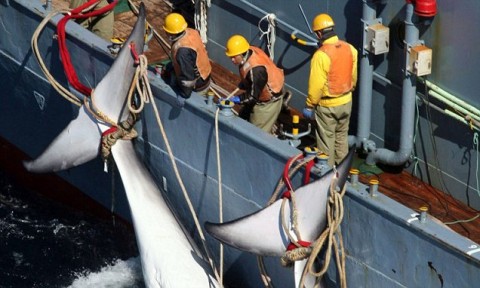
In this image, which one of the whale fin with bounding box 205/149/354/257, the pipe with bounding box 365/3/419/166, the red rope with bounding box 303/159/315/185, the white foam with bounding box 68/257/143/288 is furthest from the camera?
the white foam with bounding box 68/257/143/288

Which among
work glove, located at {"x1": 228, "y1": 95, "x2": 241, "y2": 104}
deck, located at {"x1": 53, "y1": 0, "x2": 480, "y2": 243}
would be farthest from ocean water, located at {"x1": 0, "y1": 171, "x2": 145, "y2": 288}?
work glove, located at {"x1": 228, "y1": 95, "x2": 241, "y2": 104}

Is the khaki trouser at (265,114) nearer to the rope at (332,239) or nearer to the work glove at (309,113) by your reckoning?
the work glove at (309,113)

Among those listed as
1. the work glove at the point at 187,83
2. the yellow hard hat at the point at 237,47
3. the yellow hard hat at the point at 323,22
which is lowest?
the work glove at the point at 187,83

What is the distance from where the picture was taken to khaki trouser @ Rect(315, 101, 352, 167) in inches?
425

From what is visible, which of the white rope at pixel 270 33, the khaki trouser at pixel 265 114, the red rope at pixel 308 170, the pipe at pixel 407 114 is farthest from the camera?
the white rope at pixel 270 33

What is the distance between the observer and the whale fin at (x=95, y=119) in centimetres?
1100

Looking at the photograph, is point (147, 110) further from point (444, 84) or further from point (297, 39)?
point (444, 84)

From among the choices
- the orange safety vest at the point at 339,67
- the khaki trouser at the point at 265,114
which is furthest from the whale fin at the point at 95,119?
the orange safety vest at the point at 339,67

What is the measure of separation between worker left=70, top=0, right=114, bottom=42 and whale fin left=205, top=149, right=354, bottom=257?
3.81 metres

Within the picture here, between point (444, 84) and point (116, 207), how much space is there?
14.2ft

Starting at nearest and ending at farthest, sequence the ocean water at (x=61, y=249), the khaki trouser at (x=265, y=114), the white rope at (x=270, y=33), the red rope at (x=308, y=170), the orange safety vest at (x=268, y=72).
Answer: the red rope at (x=308, y=170), the orange safety vest at (x=268, y=72), the khaki trouser at (x=265, y=114), the white rope at (x=270, y=33), the ocean water at (x=61, y=249)

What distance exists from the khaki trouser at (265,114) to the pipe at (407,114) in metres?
1.11

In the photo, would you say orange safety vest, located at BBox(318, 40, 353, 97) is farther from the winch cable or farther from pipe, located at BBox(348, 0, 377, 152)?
the winch cable

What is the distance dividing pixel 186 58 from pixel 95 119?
1265mm
